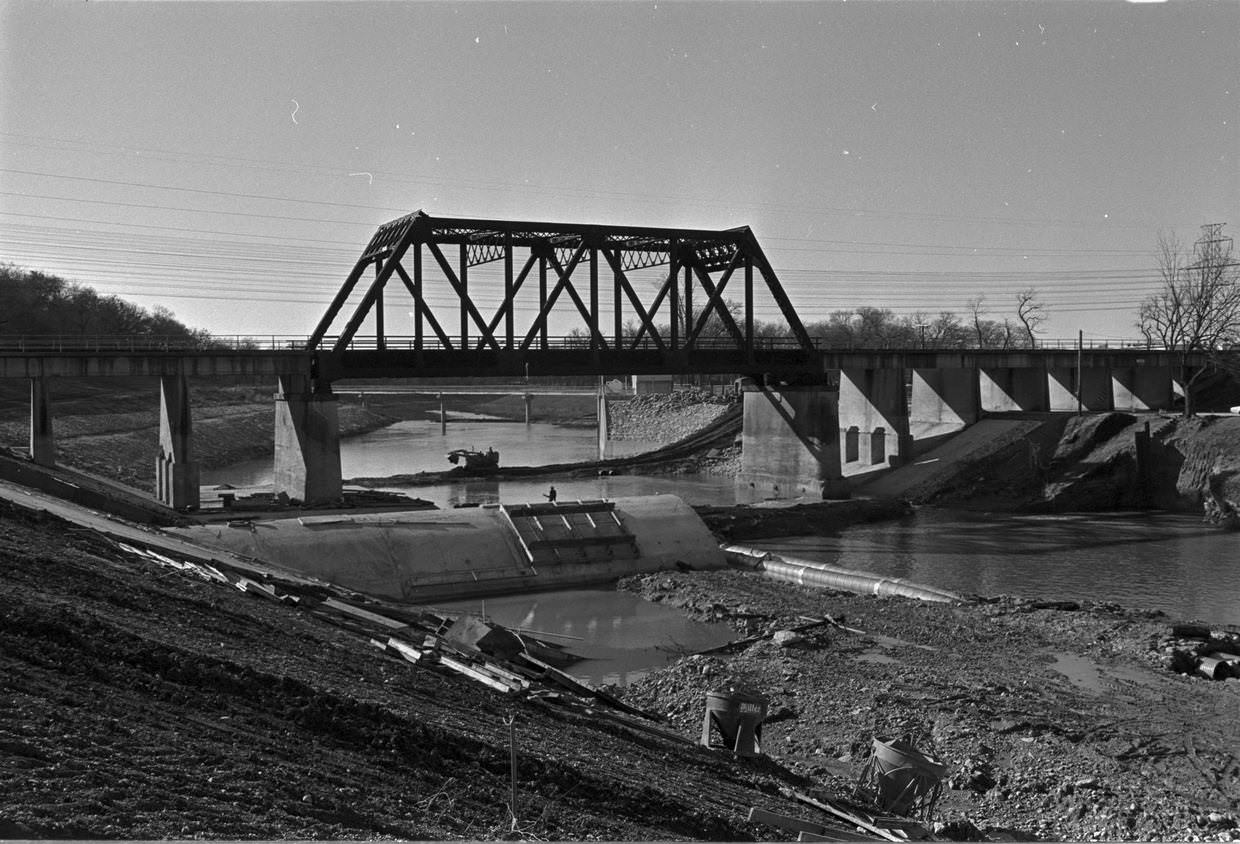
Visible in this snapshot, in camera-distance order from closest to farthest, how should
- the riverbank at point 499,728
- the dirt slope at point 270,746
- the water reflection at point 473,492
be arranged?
the dirt slope at point 270,746, the riverbank at point 499,728, the water reflection at point 473,492

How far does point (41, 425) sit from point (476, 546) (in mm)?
23861

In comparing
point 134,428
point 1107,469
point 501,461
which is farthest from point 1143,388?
point 134,428

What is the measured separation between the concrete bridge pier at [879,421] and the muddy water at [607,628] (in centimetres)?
3819

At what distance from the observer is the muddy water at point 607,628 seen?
1054 inches

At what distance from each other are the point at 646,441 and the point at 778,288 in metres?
49.8

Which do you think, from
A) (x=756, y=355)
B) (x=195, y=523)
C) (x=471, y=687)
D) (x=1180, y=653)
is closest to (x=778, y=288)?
(x=756, y=355)

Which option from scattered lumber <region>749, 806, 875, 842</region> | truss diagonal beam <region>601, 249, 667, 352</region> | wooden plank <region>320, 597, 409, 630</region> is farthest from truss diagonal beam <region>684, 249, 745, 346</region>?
scattered lumber <region>749, 806, 875, 842</region>

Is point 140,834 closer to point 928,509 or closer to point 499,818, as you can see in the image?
point 499,818

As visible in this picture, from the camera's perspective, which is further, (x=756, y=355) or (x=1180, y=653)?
(x=756, y=355)

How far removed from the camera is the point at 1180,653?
79.4 ft

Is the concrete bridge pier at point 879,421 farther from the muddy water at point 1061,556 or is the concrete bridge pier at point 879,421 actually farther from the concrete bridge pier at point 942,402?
the muddy water at point 1061,556

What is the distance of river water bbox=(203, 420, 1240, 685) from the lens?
99.1 feet

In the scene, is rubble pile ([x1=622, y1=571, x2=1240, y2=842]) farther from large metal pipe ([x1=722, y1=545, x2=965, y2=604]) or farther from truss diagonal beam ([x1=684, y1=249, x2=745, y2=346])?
truss diagonal beam ([x1=684, y1=249, x2=745, y2=346])

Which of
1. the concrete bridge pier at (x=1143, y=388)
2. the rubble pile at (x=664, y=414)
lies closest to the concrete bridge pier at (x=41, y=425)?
the rubble pile at (x=664, y=414)
